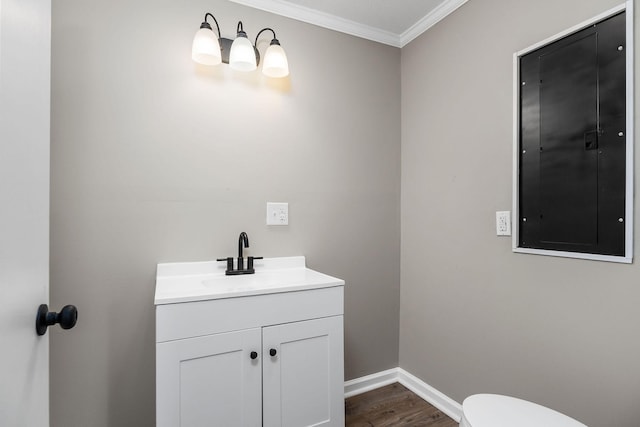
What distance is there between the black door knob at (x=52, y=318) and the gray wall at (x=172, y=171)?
0.90 meters

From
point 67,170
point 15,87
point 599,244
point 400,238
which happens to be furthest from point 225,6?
point 599,244

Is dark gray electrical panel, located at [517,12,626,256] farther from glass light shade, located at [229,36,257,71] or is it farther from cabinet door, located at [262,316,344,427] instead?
glass light shade, located at [229,36,257,71]

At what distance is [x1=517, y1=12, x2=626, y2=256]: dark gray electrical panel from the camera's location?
1.16 metres

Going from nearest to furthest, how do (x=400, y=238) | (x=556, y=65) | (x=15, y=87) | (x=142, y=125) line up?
1. (x=15, y=87)
2. (x=556, y=65)
3. (x=142, y=125)
4. (x=400, y=238)

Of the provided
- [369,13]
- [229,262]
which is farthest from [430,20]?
[229,262]

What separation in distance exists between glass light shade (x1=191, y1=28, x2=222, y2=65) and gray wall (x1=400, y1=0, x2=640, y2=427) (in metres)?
1.28

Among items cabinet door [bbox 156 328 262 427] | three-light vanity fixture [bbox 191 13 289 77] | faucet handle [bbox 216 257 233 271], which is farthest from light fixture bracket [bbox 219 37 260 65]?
cabinet door [bbox 156 328 262 427]

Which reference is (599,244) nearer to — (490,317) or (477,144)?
(490,317)

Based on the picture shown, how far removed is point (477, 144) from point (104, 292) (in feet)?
6.61

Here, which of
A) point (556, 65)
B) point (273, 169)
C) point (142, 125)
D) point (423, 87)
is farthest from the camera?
point (423, 87)

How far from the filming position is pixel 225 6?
5.67 feet

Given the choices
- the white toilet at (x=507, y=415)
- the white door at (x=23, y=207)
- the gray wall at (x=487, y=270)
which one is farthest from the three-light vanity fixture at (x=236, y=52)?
the white toilet at (x=507, y=415)

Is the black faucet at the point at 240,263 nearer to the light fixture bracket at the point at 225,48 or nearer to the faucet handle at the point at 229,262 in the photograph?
the faucet handle at the point at 229,262

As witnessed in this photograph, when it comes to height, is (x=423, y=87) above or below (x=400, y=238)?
above
